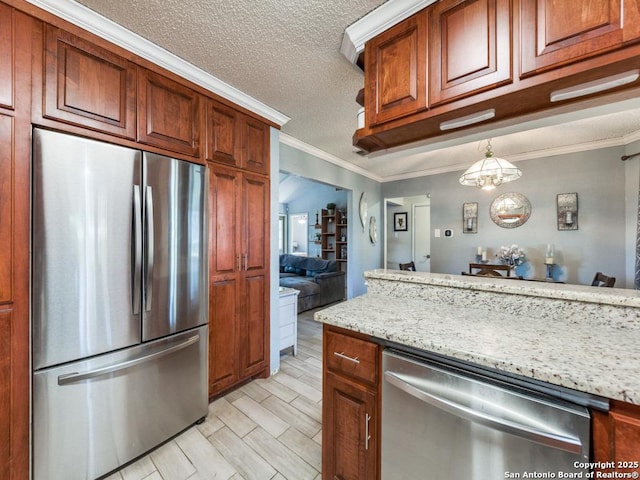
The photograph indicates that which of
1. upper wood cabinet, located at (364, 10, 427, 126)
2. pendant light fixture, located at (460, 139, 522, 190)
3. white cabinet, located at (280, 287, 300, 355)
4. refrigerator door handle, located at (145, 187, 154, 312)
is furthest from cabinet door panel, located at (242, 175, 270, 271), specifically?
pendant light fixture, located at (460, 139, 522, 190)

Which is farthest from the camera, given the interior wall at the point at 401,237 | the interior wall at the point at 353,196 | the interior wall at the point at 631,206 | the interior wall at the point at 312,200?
the interior wall at the point at 312,200

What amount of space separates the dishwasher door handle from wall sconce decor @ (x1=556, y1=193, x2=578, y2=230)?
401 cm

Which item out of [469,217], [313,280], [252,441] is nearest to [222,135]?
[252,441]

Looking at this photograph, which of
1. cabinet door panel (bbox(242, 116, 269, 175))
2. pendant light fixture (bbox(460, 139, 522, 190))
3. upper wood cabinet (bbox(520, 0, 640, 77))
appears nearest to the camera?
upper wood cabinet (bbox(520, 0, 640, 77))

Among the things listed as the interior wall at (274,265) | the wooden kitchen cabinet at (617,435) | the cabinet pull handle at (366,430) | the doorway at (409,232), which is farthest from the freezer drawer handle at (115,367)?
the doorway at (409,232)

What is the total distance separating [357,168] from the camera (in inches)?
175

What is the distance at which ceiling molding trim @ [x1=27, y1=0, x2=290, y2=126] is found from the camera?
1.28 meters

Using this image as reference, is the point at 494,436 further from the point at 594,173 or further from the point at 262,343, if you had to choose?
the point at 594,173

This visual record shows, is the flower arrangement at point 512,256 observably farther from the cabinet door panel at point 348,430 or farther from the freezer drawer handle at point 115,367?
the freezer drawer handle at point 115,367

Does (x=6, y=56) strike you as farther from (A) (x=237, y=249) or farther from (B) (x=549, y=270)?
(B) (x=549, y=270)

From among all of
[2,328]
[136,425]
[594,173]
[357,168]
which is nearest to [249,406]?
[136,425]

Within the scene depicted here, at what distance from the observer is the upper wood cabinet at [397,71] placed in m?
1.25

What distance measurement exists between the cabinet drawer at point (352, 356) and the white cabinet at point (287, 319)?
5.15ft

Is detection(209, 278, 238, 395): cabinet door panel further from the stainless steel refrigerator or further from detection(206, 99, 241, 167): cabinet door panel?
detection(206, 99, 241, 167): cabinet door panel
